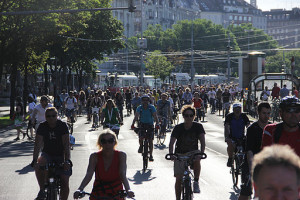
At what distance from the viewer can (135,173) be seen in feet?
46.3

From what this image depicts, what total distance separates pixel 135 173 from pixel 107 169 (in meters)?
7.58

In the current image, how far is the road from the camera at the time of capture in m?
11.2

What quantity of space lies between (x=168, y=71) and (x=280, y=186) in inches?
3863

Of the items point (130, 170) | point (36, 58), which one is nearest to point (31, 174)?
point (130, 170)

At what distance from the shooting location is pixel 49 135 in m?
8.60

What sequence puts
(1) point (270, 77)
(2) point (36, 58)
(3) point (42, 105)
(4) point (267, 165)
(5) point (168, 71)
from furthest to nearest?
1. (5) point (168, 71)
2. (2) point (36, 58)
3. (1) point (270, 77)
4. (3) point (42, 105)
5. (4) point (267, 165)

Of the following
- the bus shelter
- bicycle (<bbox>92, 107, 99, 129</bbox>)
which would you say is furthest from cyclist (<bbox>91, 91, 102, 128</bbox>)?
the bus shelter

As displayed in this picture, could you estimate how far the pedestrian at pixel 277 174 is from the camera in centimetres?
253

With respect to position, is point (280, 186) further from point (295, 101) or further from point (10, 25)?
point (10, 25)

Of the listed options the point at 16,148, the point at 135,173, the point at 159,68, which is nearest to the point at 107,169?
the point at 135,173

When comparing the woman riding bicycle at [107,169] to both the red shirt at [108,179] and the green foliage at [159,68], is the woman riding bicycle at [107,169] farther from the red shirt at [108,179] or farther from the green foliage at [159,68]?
the green foliage at [159,68]

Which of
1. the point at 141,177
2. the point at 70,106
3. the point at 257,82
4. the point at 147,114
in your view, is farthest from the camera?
the point at 257,82

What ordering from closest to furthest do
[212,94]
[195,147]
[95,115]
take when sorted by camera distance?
[195,147], [95,115], [212,94]

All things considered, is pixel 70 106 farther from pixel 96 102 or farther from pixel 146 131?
pixel 146 131
